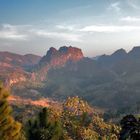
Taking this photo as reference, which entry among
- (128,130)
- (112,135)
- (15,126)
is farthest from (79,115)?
(128,130)

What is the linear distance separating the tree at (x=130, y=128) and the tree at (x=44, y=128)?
556 inches

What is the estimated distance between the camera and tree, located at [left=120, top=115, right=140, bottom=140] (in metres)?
28.8

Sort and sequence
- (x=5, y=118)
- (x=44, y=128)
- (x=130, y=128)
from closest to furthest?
(x=130, y=128), (x=5, y=118), (x=44, y=128)

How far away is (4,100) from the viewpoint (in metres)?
36.2

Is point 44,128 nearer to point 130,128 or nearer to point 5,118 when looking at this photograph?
point 5,118

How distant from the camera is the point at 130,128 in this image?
29.0m

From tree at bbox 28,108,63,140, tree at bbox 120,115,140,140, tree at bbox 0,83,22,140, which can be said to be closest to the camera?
tree at bbox 120,115,140,140

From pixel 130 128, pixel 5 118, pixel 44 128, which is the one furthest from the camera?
pixel 44 128

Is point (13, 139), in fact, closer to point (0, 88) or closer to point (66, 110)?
point (0, 88)

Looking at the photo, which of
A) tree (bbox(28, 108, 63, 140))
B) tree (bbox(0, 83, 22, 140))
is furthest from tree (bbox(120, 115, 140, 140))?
tree (bbox(28, 108, 63, 140))

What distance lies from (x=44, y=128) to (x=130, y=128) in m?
15.9

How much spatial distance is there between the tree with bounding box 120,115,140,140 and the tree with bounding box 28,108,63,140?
1412cm

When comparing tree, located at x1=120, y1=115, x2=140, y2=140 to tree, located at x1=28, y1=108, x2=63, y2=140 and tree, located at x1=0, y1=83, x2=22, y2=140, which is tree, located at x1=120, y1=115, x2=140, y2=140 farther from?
tree, located at x1=28, y1=108, x2=63, y2=140

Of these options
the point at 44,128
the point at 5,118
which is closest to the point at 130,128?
the point at 5,118
